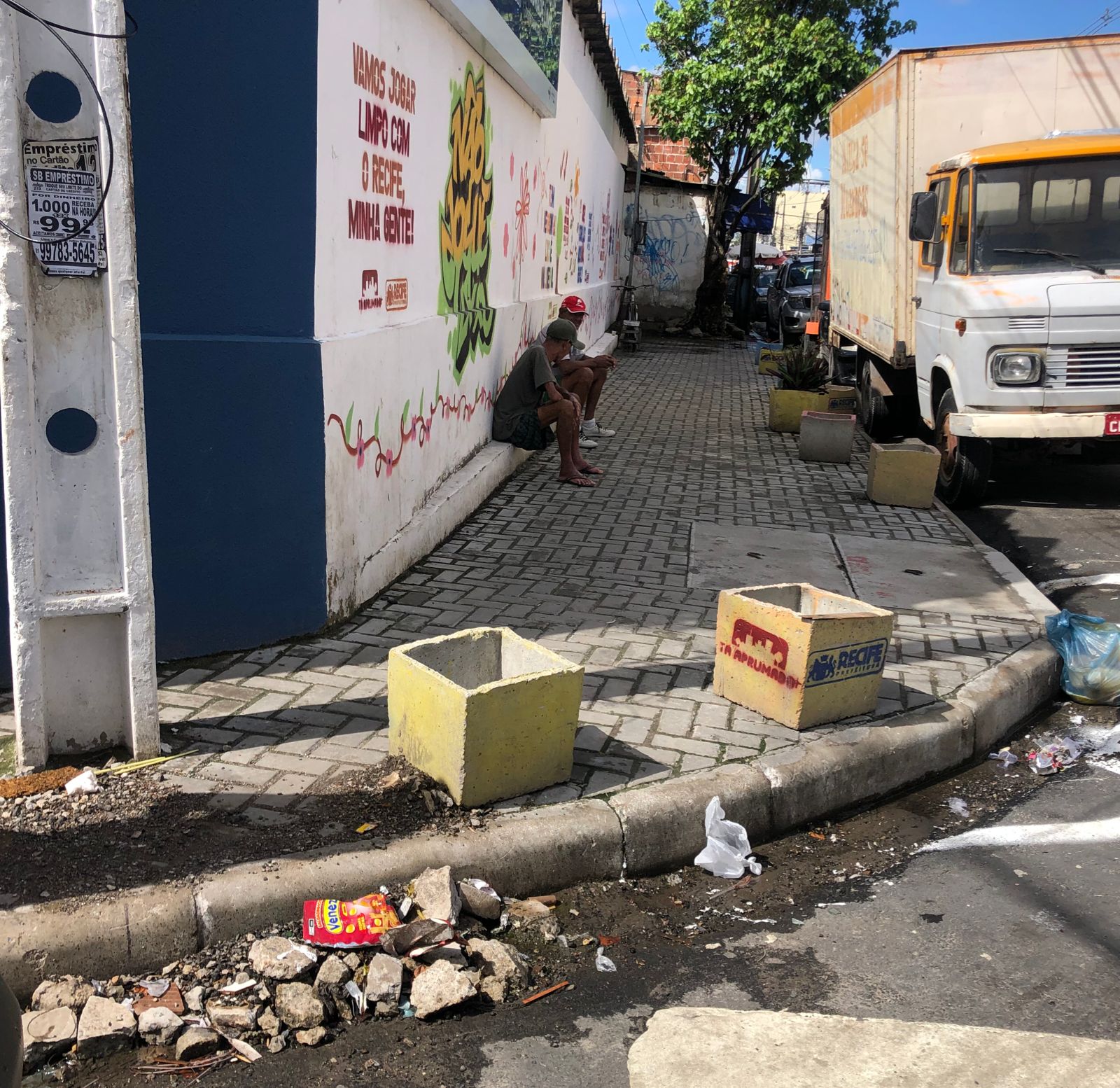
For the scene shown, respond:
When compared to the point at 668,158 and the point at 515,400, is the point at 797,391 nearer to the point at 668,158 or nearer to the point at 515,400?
the point at 515,400

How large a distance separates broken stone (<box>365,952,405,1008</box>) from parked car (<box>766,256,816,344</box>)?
18.9 metres

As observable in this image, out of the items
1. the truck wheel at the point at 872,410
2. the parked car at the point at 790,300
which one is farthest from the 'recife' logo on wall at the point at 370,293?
the parked car at the point at 790,300

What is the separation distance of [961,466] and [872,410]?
10.8 ft

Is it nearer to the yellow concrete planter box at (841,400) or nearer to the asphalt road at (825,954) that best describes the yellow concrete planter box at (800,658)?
the asphalt road at (825,954)

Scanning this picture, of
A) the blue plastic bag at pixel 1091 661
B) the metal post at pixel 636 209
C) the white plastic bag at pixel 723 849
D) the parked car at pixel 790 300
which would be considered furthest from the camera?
the metal post at pixel 636 209

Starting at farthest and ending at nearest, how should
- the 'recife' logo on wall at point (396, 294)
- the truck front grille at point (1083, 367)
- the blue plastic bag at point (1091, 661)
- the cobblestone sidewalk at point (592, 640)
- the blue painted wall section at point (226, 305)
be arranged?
the truck front grille at point (1083, 367)
the 'recife' logo on wall at point (396, 294)
the blue plastic bag at point (1091, 661)
the blue painted wall section at point (226, 305)
the cobblestone sidewalk at point (592, 640)

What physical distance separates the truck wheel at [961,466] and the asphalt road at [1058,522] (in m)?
0.17

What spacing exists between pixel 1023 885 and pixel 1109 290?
5.52 metres

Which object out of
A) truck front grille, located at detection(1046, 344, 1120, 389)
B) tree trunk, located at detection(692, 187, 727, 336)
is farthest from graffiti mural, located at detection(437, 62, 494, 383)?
tree trunk, located at detection(692, 187, 727, 336)

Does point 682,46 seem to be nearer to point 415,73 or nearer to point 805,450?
point 805,450

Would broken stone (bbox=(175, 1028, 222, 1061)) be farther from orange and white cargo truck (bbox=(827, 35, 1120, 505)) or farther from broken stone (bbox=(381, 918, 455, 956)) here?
orange and white cargo truck (bbox=(827, 35, 1120, 505))

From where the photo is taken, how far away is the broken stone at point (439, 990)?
2771 mm

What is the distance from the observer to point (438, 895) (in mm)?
3117

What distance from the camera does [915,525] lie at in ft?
25.9
